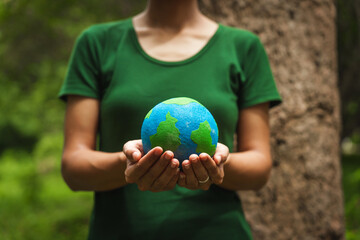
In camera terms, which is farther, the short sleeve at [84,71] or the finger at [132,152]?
the short sleeve at [84,71]

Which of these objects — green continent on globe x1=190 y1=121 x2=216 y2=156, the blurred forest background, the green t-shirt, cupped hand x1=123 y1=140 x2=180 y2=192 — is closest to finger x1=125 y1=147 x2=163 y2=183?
cupped hand x1=123 y1=140 x2=180 y2=192

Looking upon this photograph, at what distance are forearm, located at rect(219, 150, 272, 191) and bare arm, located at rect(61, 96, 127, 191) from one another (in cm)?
50

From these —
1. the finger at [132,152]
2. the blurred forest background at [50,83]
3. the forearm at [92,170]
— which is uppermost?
the finger at [132,152]

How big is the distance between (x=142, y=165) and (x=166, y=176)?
11cm

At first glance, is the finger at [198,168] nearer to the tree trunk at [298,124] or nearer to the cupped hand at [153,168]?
the cupped hand at [153,168]

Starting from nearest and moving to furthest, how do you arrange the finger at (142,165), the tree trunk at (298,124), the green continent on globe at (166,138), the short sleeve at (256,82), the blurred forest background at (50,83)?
1. the finger at (142,165)
2. the green continent on globe at (166,138)
3. the short sleeve at (256,82)
4. the tree trunk at (298,124)
5. the blurred forest background at (50,83)

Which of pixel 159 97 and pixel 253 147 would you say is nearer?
pixel 159 97

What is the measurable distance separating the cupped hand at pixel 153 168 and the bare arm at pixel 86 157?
0.19 metres

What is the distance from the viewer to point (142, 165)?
1531 mm

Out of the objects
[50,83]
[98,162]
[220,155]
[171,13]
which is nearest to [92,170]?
[98,162]

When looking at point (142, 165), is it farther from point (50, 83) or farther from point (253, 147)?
point (50, 83)

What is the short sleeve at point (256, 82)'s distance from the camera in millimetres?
2096

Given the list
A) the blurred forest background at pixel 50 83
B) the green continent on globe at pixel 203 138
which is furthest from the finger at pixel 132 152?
the blurred forest background at pixel 50 83

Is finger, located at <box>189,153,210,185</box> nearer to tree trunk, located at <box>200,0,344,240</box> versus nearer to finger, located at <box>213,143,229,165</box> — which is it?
finger, located at <box>213,143,229,165</box>
